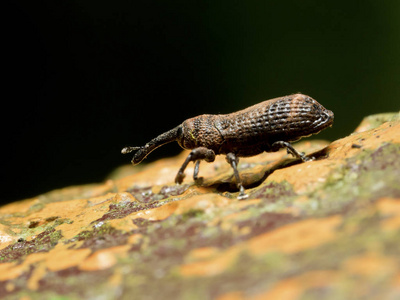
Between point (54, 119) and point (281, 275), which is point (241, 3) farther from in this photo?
point (281, 275)

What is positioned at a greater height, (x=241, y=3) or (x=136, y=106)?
(x=241, y=3)

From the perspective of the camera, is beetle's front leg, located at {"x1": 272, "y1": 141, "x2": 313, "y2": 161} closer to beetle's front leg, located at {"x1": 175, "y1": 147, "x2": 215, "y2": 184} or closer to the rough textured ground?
the rough textured ground

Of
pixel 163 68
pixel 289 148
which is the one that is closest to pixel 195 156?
pixel 289 148

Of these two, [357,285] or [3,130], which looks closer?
[357,285]

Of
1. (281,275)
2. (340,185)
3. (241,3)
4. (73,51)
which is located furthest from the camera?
(73,51)

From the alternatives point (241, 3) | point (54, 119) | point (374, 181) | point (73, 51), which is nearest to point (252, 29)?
point (241, 3)

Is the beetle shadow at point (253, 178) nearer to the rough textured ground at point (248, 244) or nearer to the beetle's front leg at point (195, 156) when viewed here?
the rough textured ground at point (248, 244)

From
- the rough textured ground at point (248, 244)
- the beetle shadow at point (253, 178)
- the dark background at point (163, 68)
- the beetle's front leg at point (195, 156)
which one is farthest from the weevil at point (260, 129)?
the dark background at point (163, 68)
